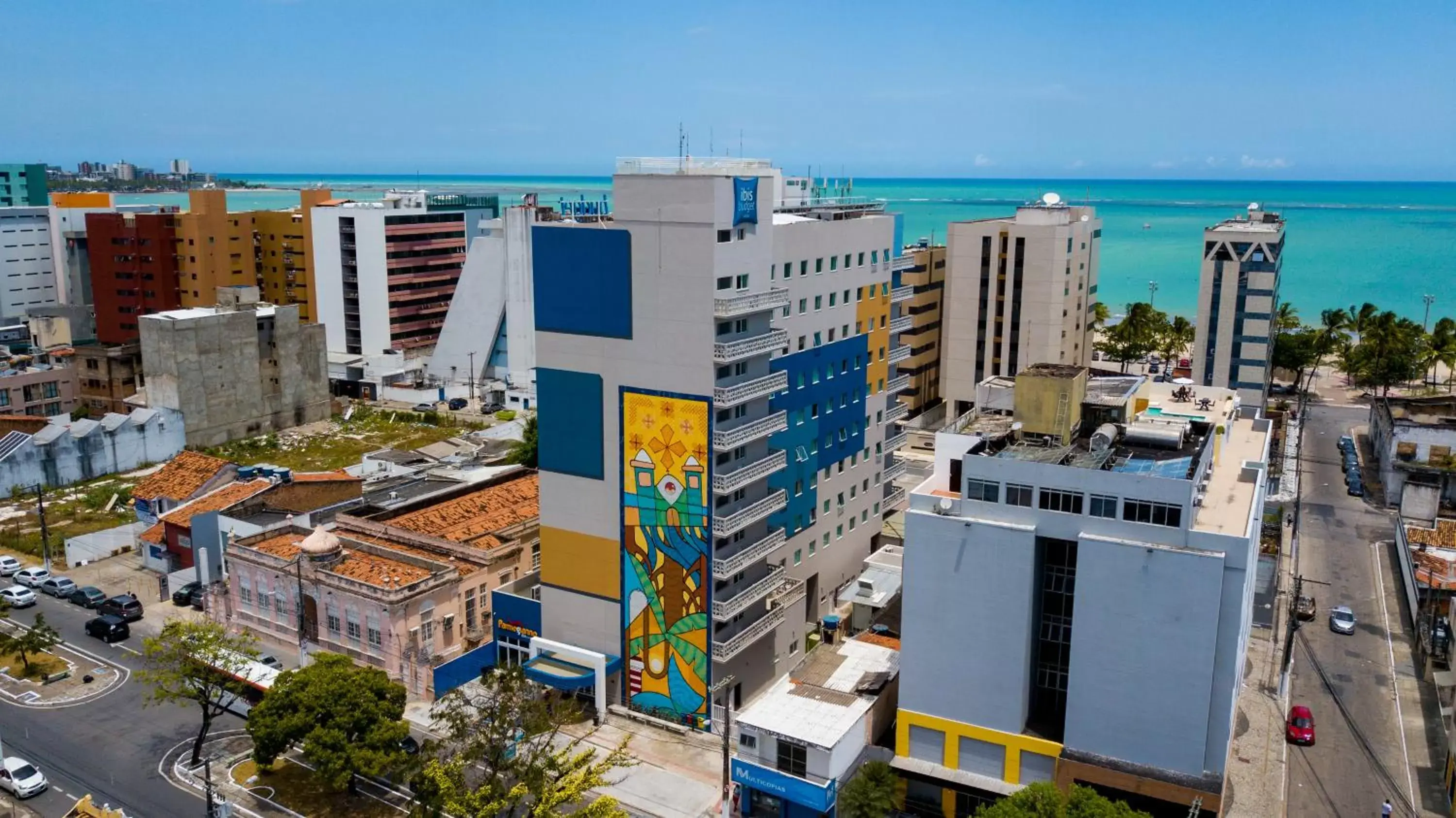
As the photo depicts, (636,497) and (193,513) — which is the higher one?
(636,497)

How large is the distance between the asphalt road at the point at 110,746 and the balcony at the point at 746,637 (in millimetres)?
22284

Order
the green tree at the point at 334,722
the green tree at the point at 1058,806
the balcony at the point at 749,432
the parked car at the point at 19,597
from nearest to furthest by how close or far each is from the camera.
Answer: the green tree at the point at 1058,806
the green tree at the point at 334,722
the balcony at the point at 749,432
the parked car at the point at 19,597

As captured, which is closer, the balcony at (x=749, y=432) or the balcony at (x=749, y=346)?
the balcony at (x=749, y=346)

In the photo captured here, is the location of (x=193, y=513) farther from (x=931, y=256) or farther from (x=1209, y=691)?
(x=931, y=256)

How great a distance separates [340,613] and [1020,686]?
34.0m

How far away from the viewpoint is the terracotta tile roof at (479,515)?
61469 mm

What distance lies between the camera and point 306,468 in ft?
308

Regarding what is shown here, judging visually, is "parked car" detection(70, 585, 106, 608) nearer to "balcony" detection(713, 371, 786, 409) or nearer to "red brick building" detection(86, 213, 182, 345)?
"balcony" detection(713, 371, 786, 409)

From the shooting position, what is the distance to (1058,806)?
35.0m

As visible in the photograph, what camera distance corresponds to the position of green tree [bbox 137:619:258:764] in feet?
148

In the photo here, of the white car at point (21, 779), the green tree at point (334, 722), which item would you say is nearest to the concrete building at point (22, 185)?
the white car at point (21, 779)

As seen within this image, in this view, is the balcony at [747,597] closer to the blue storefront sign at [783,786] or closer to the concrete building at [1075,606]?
the blue storefront sign at [783,786]

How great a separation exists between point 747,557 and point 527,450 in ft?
132

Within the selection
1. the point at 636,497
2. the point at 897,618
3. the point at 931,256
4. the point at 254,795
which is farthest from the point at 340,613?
the point at 931,256
